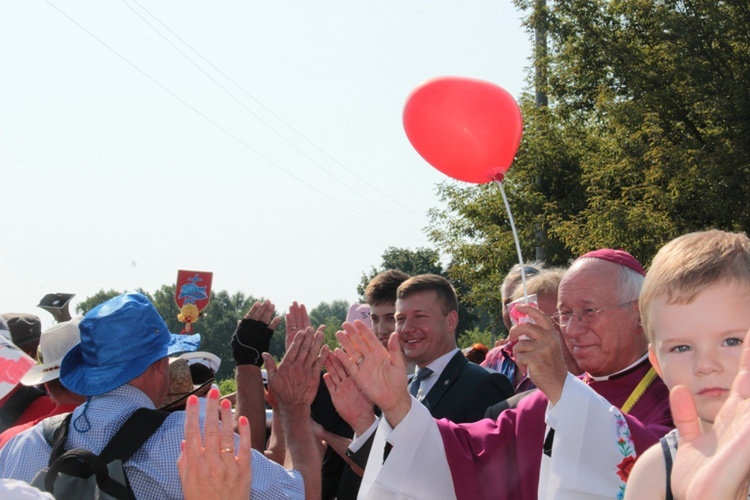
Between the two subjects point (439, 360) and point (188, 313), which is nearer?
point (439, 360)

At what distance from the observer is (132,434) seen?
3.16 meters

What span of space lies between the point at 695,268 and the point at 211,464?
140cm

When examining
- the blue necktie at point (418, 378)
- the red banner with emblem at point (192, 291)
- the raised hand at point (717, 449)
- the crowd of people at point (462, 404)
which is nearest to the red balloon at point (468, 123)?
the crowd of people at point (462, 404)

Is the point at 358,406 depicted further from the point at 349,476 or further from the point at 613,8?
the point at 613,8

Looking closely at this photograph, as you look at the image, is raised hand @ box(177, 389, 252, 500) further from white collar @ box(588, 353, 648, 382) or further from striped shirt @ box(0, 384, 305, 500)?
white collar @ box(588, 353, 648, 382)

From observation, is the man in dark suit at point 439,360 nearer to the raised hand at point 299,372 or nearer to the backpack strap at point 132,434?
the raised hand at point 299,372

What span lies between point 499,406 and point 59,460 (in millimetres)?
2068

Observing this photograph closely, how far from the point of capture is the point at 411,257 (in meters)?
73.8

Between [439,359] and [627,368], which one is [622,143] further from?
[627,368]

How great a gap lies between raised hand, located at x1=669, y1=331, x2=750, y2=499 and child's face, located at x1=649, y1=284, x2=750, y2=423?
1.65 feet

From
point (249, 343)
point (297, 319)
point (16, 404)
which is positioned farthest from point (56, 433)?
point (16, 404)

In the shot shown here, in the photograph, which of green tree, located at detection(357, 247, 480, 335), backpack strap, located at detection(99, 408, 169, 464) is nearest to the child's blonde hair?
backpack strap, located at detection(99, 408, 169, 464)

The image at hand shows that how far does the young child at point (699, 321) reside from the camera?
7.41 feet

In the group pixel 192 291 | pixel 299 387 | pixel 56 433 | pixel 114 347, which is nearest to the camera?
pixel 56 433
